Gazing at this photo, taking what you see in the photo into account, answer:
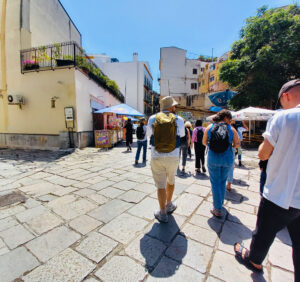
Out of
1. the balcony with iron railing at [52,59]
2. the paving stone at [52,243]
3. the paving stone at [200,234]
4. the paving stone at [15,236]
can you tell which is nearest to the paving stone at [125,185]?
the paving stone at [52,243]

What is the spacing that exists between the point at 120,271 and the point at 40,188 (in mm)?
2854

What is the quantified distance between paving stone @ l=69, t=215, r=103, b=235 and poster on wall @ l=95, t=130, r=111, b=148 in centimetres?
628

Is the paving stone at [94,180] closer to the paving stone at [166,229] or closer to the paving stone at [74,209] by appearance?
the paving stone at [74,209]

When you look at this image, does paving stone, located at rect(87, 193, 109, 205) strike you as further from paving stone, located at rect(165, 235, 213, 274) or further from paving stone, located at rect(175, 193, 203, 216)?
paving stone, located at rect(165, 235, 213, 274)

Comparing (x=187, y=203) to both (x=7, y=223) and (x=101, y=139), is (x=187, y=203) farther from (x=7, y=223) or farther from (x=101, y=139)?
(x=101, y=139)

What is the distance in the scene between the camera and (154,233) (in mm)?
2008

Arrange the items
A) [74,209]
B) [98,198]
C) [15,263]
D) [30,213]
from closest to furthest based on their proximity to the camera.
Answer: [15,263]
[30,213]
[74,209]
[98,198]

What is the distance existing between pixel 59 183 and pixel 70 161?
7.23 feet

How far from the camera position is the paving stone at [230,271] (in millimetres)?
1440

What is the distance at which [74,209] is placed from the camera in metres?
2.57

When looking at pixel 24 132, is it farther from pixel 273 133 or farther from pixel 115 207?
pixel 273 133

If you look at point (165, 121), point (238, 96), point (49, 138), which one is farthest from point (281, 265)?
point (238, 96)

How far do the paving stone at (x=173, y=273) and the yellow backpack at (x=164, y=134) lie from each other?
120cm

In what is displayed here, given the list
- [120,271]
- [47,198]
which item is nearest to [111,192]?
[47,198]
